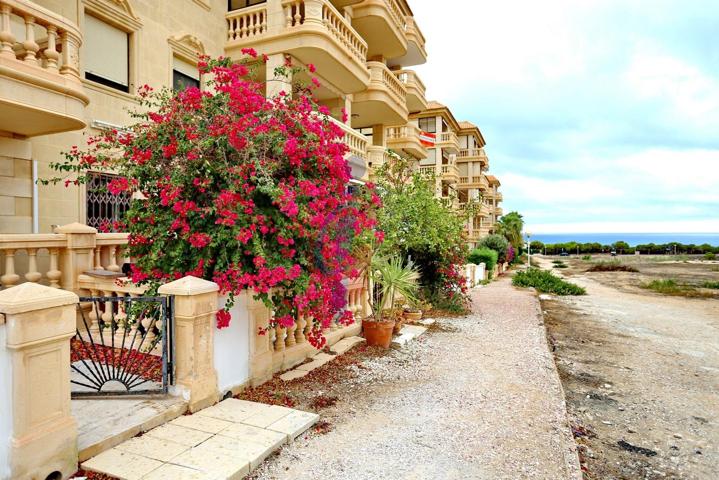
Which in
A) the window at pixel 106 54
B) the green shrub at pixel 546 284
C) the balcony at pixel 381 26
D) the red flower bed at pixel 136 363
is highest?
the balcony at pixel 381 26

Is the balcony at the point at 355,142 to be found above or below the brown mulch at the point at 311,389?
above

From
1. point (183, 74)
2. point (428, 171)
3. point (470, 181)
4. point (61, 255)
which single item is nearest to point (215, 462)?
point (61, 255)

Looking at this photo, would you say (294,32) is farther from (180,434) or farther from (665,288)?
(665,288)

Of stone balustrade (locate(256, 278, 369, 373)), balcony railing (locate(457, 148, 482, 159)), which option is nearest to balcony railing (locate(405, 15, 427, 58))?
stone balustrade (locate(256, 278, 369, 373))

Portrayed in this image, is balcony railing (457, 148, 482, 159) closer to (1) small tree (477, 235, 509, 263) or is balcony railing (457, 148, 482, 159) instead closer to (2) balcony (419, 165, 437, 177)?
(1) small tree (477, 235, 509, 263)

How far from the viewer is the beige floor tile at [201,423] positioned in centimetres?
414

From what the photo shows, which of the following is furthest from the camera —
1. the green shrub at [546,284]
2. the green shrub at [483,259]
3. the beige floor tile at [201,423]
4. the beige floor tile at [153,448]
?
the green shrub at [483,259]

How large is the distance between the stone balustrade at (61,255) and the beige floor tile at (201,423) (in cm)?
373

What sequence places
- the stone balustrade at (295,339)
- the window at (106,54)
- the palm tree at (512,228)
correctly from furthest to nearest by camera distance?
the palm tree at (512,228)
the window at (106,54)
the stone balustrade at (295,339)

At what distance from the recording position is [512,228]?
47281 millimetres

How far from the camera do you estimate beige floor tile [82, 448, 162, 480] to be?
3303 mm

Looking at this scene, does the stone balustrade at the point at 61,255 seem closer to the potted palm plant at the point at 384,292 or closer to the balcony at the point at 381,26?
the potted palm plant at the point at 384,292

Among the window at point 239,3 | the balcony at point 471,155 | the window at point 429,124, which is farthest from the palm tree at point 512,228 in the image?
the window at point 239,3

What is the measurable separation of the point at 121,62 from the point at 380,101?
9442mm
